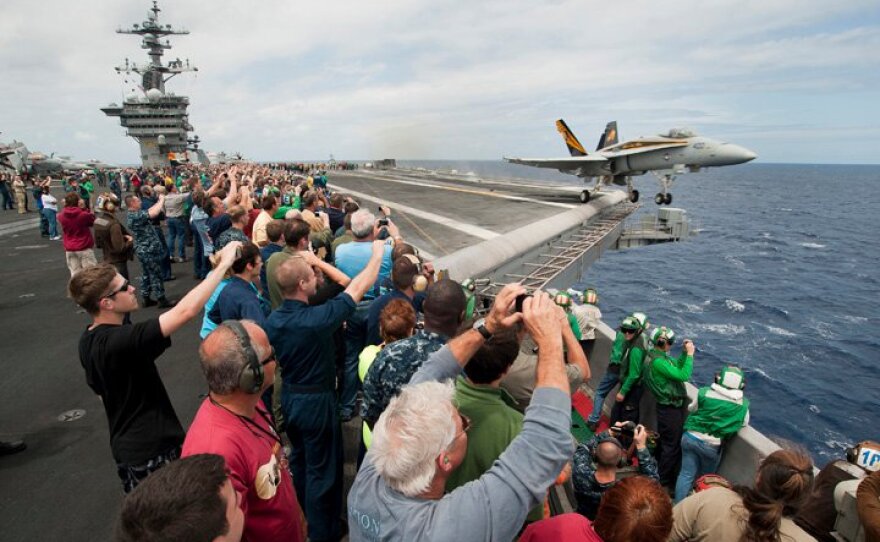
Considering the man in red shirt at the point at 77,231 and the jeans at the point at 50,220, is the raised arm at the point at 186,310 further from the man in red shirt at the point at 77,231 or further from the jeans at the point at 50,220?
the jeans at the point at 50,220

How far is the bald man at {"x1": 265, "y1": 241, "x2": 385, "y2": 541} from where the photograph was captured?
346cm

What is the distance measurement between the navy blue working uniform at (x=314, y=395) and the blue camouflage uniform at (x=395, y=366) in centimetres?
69

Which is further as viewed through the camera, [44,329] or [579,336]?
[44,329]

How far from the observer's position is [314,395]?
3617 millimetres

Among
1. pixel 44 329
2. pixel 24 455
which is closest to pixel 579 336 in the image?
pixel 24 455

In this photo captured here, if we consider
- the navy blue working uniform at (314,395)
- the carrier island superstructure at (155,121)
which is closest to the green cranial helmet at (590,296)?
the navy blue working uniform at (314,395)

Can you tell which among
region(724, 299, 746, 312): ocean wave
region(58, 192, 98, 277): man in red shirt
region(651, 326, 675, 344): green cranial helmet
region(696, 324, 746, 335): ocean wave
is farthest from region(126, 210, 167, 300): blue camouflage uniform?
region(724, 299, 746, 312): ocean wave

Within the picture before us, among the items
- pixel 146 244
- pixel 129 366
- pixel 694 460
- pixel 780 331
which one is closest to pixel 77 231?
pixel 146 244

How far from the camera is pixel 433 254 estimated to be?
1171 centimetres

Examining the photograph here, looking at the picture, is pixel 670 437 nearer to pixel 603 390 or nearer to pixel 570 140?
pixel 603 390

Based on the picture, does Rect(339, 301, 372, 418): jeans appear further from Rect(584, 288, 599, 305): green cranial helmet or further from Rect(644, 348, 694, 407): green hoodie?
Rect(584, 288, 599, 305): green cranial helmet

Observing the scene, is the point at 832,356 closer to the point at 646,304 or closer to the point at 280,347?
the point at 646,304

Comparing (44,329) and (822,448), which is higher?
(44,329)

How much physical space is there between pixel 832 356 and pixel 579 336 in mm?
17472
